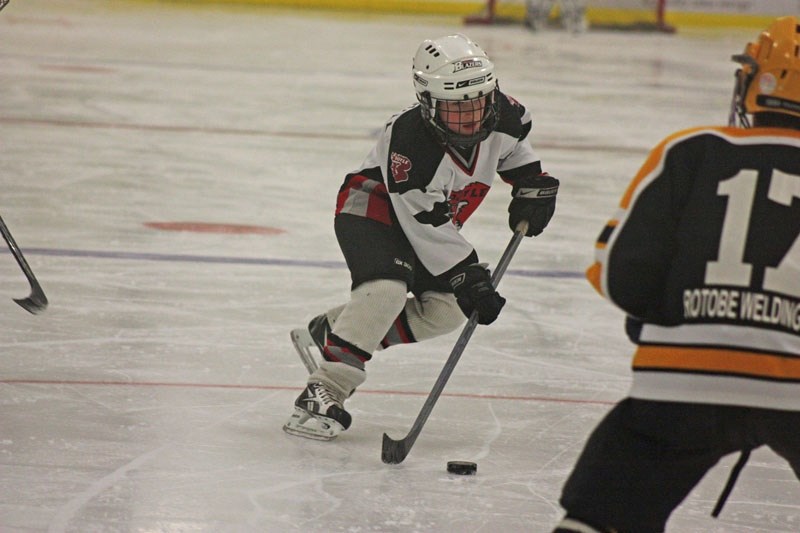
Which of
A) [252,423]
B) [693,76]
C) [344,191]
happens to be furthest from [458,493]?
[693,76]

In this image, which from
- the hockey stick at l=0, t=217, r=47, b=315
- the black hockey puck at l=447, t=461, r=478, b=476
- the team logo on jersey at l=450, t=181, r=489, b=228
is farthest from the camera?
the hockey stick at l=0, t=217, r=47, b=315

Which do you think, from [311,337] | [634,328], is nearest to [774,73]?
[634,328]

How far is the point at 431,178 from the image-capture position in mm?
3090

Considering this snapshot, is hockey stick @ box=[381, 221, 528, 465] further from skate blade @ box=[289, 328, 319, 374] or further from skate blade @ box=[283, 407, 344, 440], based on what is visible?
skate blade @ box=[289, 328, 319, 374]

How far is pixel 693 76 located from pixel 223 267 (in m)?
8.98

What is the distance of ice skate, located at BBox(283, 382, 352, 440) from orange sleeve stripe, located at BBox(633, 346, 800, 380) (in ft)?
4.83

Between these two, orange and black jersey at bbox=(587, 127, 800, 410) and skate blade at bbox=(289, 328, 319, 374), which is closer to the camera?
orange and black jersey at bbox=(587, 127, 800, 410)

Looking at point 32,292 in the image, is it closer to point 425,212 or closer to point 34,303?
point 34,303

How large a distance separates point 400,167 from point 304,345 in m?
0.74

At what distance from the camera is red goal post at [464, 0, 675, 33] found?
18297 mm

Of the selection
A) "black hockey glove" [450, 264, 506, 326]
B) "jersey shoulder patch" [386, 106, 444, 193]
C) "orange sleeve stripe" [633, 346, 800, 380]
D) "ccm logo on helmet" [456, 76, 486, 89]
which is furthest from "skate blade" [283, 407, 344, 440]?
"orange sleeve stripe" [633, 346, 800, 380]

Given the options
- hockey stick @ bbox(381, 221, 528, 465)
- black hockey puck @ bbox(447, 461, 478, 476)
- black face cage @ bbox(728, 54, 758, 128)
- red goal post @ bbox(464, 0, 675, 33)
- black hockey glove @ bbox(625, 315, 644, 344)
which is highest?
black face cage @ bbox(728, 54, 758, 128)

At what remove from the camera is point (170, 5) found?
18.5 m

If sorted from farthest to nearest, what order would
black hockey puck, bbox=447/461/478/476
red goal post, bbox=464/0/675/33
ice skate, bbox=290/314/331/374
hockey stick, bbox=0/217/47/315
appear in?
1. red goal post, bbox=464/0/675/33
2. hockey stick, bbox=0/217/47/315
3. ice skate, bbox=290/314/331/374
4. black hockey puck, bbox=447/461/478/476
